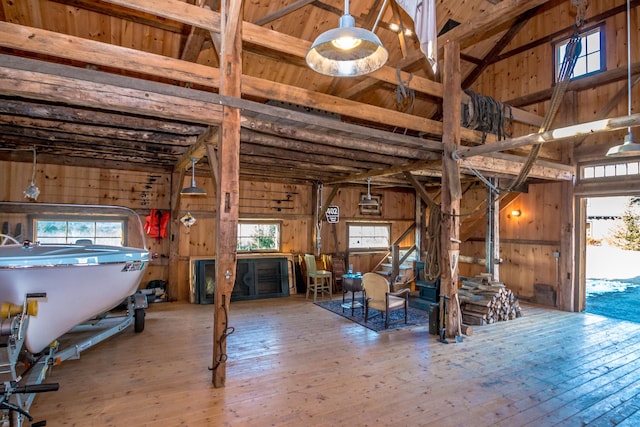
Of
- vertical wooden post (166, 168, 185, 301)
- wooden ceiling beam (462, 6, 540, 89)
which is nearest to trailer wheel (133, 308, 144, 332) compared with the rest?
vertical wooden post (166, 168, 185, 301)

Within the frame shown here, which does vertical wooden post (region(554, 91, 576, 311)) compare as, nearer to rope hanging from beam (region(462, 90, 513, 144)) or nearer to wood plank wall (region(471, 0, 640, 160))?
wood plank wall (region(471, 0, 640, 160))

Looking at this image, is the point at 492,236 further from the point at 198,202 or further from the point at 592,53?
the point at 198,202

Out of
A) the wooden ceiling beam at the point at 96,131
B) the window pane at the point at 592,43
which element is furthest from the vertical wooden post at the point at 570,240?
the wooden ceiling beam at the point at 96,131

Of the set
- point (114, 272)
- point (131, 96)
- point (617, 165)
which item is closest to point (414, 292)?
point (617, 165)

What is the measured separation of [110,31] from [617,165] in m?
8.87

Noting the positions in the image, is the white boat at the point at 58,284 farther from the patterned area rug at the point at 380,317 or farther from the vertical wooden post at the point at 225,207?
the patterned area rug at the point at 380,317

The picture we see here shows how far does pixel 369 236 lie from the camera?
32.1 feet

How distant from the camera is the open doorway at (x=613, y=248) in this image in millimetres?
9258

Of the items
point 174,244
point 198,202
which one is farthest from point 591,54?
point 174,244

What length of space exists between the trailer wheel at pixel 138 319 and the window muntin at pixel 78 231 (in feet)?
6.74

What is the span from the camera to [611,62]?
618cm

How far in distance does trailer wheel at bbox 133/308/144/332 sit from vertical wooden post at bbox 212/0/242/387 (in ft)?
6.96

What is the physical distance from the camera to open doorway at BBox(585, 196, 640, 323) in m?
9.26

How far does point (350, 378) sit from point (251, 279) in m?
4.35
